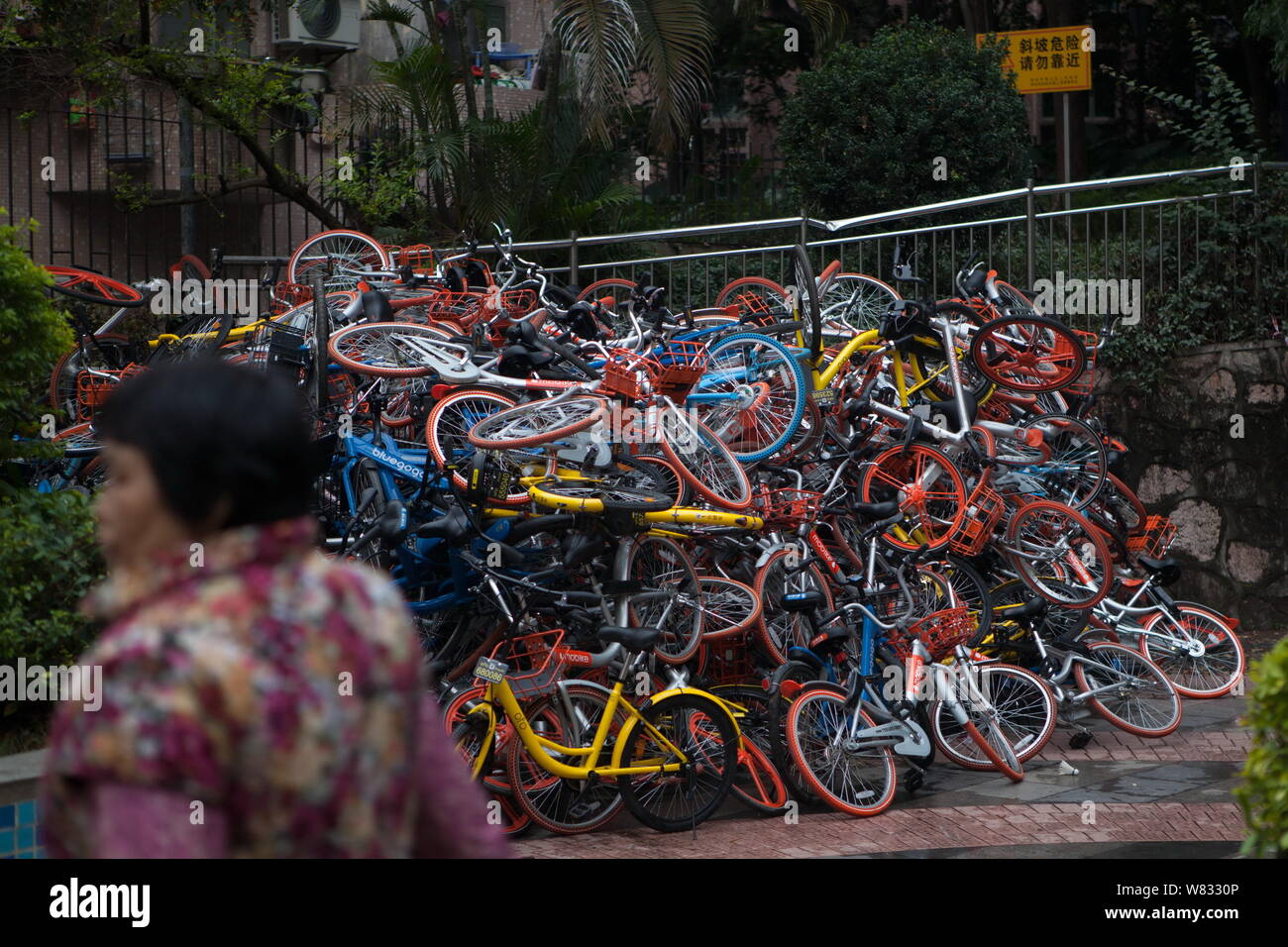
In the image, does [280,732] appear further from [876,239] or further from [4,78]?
[4,78]

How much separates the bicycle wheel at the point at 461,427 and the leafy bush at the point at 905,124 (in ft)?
20.6

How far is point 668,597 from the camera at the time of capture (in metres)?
7.47

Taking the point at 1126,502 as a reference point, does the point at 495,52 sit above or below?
above

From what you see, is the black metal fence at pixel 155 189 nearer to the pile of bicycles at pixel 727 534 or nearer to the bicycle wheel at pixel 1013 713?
the pile of bicycles at pixel 727 534

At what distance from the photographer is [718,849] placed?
6.69 metres

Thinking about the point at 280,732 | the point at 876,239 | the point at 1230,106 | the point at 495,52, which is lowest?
the point at 280,732

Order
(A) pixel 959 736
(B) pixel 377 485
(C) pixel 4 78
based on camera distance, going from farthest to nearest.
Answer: (C) pixel 4 78 < (A) pixel 959 736 < (B) pixel 377 485

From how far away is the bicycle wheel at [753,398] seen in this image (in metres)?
8.66

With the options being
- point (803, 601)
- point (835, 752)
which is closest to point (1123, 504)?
point (803, 601)

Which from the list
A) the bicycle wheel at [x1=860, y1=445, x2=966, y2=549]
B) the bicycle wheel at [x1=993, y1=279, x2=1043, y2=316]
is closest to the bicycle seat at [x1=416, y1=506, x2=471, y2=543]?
the bicycle wheel at [x1=860, y1=445, x2=966, y2=549]

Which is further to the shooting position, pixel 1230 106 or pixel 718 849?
pixel 1230 106

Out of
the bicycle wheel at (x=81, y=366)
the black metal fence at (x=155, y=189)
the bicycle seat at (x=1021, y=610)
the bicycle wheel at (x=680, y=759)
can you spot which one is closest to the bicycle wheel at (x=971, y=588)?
the bicycle seat at (x=1021, y=610)
